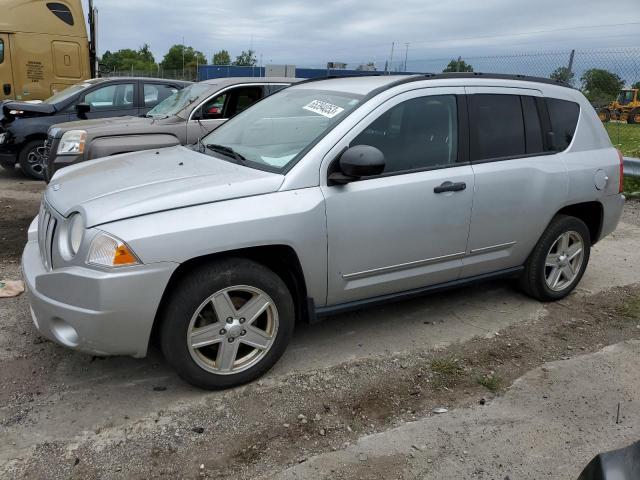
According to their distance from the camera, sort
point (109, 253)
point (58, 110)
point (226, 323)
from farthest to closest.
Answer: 1. point (58, 110)
2. point (226, 323)
3. point (109, 253)

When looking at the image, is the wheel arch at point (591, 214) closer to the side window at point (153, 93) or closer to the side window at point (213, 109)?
the side window at point (213, 109)

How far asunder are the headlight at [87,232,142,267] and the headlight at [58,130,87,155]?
3.73 meters

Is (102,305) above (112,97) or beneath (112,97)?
beneath

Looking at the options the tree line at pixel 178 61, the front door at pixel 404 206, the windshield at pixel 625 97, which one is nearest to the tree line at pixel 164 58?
the tree line at pixel 178 61

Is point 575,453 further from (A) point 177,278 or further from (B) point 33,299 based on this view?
(B) point 33,299

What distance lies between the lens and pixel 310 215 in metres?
3.06

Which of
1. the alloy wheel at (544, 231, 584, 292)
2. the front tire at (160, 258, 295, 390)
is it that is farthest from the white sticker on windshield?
the alloy wheel at (544, 231, 584, 292)

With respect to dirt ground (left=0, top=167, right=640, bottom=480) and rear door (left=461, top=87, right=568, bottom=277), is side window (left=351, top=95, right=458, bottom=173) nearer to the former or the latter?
rear door (left=461, top=87, right=568, bottom=277)

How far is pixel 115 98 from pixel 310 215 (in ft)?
23.1

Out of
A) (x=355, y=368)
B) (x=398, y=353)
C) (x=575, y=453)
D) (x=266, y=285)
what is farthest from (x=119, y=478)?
(x=575, y=453)

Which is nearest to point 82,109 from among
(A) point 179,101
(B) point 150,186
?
(A) point 179,101

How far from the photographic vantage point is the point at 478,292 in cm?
473

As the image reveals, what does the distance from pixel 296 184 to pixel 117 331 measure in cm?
122

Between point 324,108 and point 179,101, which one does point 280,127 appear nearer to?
point 324,108
